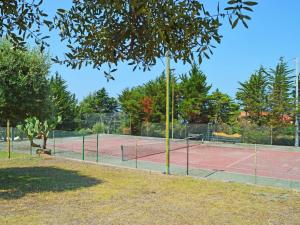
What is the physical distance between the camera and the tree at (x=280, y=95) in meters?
34.5

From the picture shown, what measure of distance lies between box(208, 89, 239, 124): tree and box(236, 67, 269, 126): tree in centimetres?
147

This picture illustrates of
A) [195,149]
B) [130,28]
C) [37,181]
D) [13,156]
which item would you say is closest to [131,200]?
[37,181]

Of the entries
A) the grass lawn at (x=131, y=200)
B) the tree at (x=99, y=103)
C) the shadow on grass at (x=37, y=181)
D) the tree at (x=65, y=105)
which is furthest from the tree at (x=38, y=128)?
the tree at (x=99, y=103)

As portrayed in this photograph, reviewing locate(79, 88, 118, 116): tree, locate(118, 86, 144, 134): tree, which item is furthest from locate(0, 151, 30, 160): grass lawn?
locate(79, 88, 118, 116): tree

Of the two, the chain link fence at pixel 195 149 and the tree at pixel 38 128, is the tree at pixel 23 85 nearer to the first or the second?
the chain link fence at pixel 195 149

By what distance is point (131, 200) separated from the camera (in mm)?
10359

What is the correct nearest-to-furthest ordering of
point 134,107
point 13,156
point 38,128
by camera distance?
point 13,156 < point 38,128 < point 134,107

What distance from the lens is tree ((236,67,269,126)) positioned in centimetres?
3650

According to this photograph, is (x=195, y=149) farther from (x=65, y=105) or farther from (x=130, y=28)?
(x=130, y=28)

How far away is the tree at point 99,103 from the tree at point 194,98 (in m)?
16.5

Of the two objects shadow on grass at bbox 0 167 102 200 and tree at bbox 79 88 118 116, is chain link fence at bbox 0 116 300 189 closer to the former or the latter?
shadow on grass at bbox 0 167 102 200

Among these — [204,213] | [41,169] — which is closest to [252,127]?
[41,169]

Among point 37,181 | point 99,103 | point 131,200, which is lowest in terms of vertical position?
point 131,200

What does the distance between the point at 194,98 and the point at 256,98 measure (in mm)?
6597
